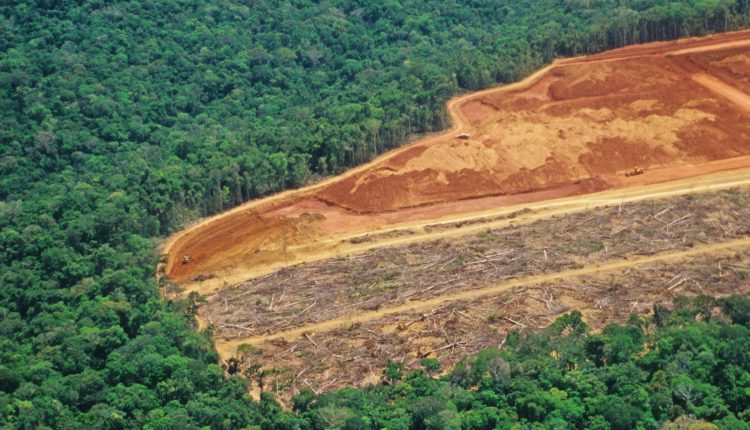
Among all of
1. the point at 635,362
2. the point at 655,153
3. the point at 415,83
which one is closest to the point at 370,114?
the point at 415,83

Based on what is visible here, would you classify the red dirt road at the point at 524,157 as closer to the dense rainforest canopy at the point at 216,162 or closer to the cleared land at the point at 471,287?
the dense rainforest canopy at the point at 216,162

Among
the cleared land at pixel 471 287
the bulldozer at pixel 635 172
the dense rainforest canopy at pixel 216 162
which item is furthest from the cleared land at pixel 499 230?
the dense rainforest canopy at pixel 216 162

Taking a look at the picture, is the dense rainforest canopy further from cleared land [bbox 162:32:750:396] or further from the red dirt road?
cleared land [bbox 162:32:750:396]

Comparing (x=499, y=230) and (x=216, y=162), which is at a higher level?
(x=216, y=162)

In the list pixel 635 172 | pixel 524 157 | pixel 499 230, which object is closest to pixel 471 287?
pixel 499 230

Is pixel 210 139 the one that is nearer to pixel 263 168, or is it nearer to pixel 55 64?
pixel 263 168

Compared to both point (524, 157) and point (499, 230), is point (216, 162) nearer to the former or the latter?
point (499, 230)
